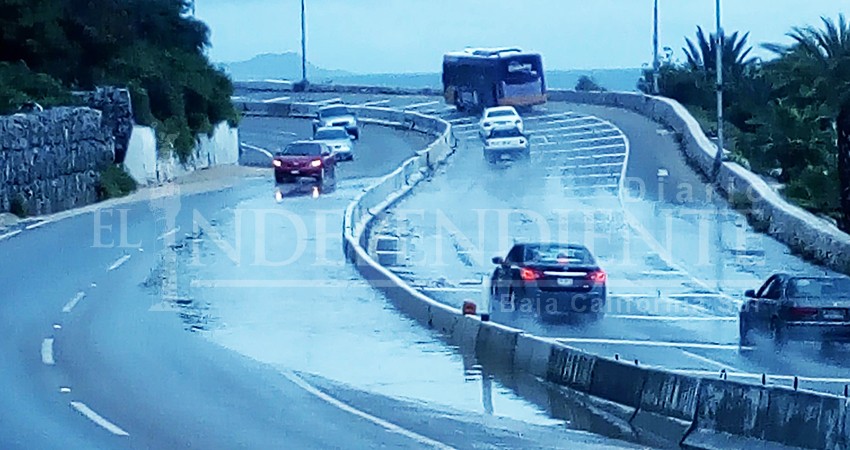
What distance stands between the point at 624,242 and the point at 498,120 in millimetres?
29539

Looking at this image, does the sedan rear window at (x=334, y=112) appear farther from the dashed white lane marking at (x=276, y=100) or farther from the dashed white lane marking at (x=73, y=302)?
the dashed white lane marking at (x=73, y=302)

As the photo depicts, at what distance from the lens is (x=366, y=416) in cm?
1861

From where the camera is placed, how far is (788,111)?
5700cm

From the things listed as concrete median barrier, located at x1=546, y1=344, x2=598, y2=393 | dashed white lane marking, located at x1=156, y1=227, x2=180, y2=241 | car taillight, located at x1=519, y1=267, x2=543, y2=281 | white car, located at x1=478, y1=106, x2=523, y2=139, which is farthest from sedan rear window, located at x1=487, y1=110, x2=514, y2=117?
concrete median barrier, located at x1=546, y1=344, x2=598, y2=393

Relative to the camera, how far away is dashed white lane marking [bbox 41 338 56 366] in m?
22.9

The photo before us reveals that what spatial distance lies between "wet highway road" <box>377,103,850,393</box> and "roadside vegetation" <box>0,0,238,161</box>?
38.4 ft

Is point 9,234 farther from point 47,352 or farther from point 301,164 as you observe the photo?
point 301,164

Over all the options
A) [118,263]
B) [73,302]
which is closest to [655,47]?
[118,263]

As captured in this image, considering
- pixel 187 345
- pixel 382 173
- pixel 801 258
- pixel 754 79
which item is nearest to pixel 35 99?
pixel 382 173

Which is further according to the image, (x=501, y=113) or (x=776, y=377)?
(x=501, y=113)

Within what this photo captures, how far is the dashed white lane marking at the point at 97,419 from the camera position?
1711 centimetres

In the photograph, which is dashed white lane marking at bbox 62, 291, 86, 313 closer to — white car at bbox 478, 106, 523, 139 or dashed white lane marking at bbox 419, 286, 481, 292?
dashed white lane marking at bbox 419, 286, 481, 292

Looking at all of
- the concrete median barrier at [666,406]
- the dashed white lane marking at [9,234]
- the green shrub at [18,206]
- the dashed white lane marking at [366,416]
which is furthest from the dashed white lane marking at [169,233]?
the concrete median barrier at [666,406]

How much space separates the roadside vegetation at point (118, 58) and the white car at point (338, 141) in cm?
487
